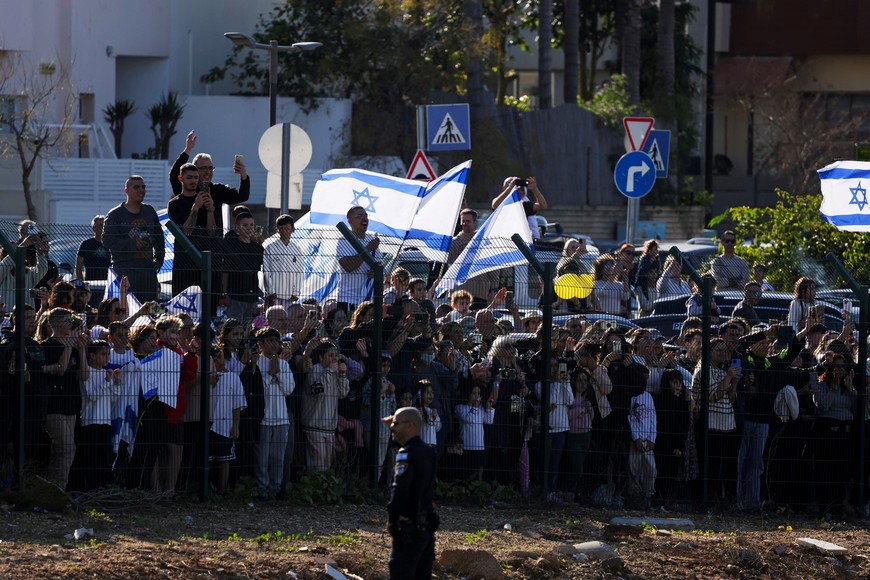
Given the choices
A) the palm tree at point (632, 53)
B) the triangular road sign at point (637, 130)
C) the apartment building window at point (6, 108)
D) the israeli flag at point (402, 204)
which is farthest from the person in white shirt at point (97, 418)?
the palm tree at point (632, 53)

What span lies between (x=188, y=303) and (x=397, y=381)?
1.89 meters

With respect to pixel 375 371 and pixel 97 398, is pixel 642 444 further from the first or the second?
pixel 97 398

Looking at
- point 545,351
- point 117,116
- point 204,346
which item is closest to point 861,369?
point 545,351

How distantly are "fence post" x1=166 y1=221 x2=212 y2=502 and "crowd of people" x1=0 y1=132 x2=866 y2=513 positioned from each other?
48 millimetres

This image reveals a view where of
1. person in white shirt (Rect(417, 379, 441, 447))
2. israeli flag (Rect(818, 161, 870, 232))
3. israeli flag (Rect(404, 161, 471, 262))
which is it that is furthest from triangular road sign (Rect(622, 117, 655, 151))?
person in white shirt (Rect(417, 379, 441, 447))

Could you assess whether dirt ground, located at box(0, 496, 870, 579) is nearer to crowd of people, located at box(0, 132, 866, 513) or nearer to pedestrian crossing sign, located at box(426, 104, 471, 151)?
crowd of people, located at box(0, 132, 866, 513)

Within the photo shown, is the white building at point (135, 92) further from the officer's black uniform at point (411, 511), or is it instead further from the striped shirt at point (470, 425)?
the officer's black uniform at point (411, 511)

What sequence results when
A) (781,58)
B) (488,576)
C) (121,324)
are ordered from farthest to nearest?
(781,58) < (121,324) < (488,576)

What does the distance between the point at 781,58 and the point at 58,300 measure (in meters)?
46.4

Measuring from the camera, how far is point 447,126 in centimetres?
1869

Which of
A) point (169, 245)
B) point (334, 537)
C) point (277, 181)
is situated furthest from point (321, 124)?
point (334, 537)

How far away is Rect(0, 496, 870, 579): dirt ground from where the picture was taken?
8.83 meters

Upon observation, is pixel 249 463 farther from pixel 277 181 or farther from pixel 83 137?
pixel 83 137

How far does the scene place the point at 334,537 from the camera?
1004 cm
